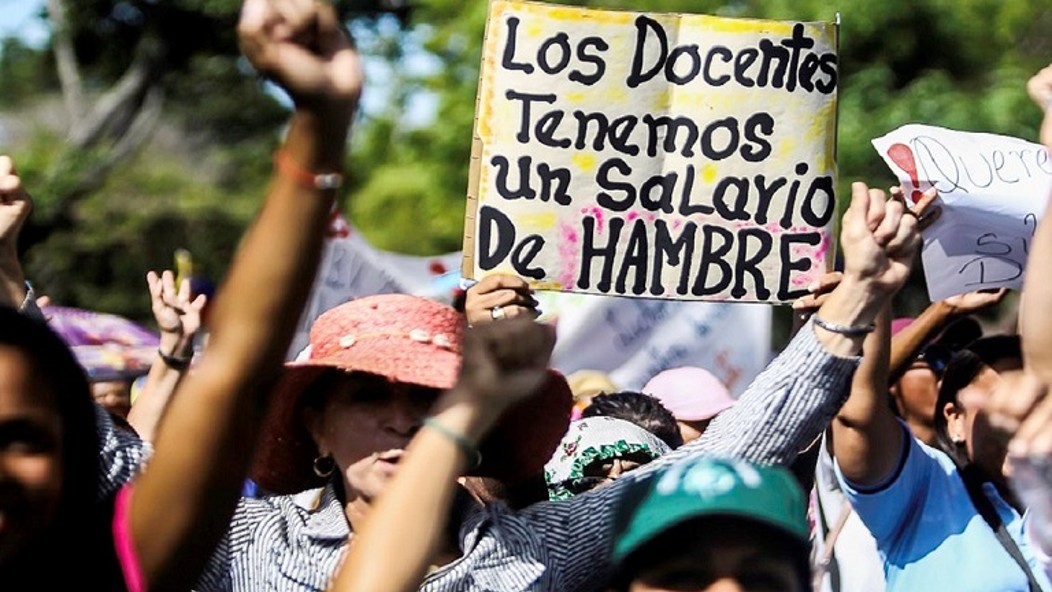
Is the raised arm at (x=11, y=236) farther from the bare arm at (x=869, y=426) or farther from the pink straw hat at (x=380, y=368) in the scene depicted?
the bare arm at (x=869, y=426)

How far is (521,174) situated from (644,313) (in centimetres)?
417

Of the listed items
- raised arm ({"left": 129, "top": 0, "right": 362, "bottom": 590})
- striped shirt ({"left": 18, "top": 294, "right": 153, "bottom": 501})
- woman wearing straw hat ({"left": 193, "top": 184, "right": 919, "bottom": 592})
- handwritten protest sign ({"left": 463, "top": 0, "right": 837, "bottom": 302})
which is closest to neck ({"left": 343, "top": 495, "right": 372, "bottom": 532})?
woman wearing straw hat ({"left": 193, "top": 184, "right": 919, "bottom": 592})

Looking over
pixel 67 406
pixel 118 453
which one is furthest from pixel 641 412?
pixel 67 406

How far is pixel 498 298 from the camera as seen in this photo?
12.1 feet

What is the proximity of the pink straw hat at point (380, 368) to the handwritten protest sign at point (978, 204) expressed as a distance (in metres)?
1.30

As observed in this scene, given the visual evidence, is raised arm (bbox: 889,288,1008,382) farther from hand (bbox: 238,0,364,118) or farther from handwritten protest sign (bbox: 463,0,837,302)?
hand (bbox: 238,0,364,118)

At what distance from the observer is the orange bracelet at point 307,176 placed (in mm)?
2172

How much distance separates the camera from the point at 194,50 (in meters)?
27.2

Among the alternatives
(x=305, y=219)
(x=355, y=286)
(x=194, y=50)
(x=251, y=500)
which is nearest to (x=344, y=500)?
(x=251, y=500)

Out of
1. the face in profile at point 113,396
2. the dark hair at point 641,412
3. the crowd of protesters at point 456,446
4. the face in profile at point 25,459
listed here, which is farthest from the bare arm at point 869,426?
the face in profile at point 113,396

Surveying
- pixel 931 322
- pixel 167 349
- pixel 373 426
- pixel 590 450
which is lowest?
pixel 590 450

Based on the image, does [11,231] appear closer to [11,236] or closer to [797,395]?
[11,236]

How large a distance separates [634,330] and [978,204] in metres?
4.06

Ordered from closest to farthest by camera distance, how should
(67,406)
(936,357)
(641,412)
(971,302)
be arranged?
1. (67,406)
2. (641,412)
3. (971,302)
4. (936,357)
